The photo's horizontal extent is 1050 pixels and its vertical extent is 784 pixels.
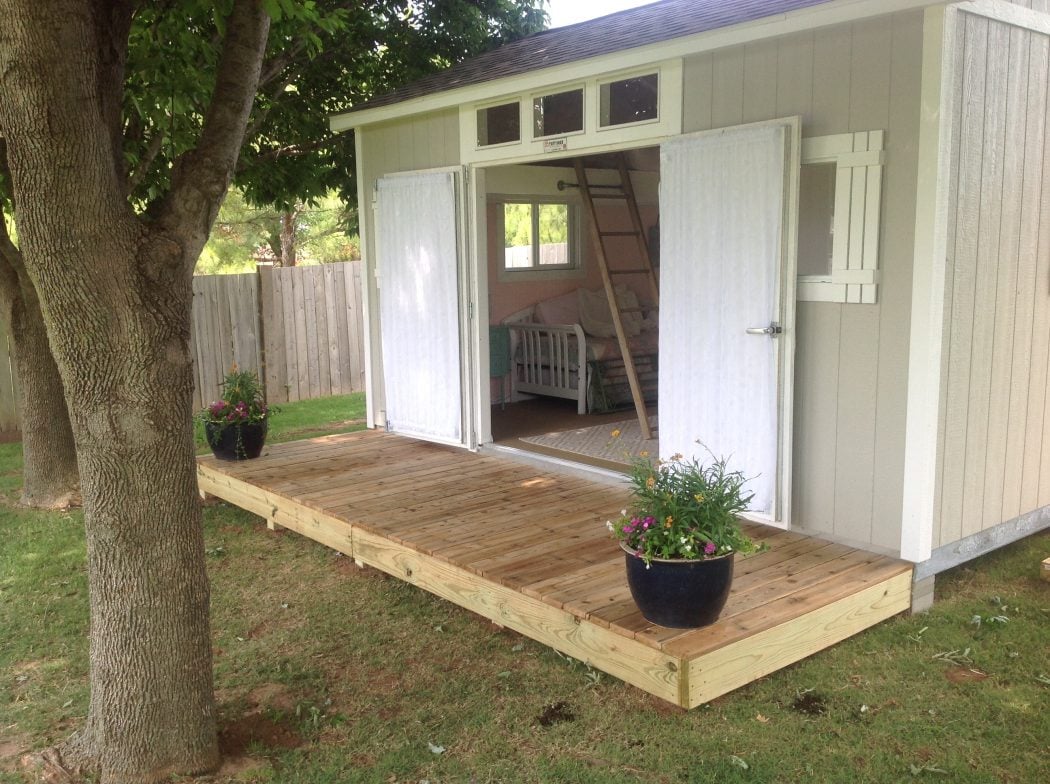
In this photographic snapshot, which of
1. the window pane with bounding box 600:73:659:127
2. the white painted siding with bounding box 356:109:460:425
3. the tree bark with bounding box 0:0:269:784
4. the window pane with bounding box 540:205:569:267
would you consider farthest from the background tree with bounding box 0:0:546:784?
the window pane with bounding box 540:205:569:267

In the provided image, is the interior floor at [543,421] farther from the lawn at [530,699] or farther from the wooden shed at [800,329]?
the lawn at [530,699]

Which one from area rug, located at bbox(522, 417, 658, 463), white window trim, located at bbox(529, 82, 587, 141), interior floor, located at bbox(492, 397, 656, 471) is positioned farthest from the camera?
interior floor, located at bbox(492, 397, 656, 471)

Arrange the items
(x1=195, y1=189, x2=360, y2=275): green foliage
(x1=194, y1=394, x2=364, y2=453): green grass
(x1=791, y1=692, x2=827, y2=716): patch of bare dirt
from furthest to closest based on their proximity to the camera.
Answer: (x1=195, y1=189, x2=360, y2=275): green foliage, (x1=194, y1=394, x2=364, y2=453): green grass, (x1=791, y1=692, x2=827, y2=716): patch of bare dirt

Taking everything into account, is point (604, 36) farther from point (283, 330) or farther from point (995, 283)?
point (283, 330)

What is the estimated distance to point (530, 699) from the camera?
11.9 ft

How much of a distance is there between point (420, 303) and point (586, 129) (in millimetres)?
2045

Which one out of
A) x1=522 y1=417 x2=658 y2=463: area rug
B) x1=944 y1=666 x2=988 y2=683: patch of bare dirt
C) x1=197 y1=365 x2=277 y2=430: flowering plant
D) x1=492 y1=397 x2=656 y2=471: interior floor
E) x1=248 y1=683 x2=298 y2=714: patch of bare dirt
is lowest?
x1=248 y1=683 x2=298 y2=714: patch of bare dirt

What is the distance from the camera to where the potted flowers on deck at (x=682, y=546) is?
11.1 ft

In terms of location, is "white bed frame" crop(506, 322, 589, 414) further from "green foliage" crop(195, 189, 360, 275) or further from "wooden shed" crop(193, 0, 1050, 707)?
"green foliage" crop(195, 189, 360, 275)

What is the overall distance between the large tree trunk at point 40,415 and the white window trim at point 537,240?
401 centimetres

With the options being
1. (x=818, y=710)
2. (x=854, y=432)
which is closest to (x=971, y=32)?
(x=854, y=432)

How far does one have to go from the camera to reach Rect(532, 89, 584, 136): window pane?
555 cm

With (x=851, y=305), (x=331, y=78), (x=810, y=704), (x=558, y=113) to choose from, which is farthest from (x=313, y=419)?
(x=810, y=704)

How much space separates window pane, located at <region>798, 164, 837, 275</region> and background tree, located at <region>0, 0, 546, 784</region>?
263 cm
